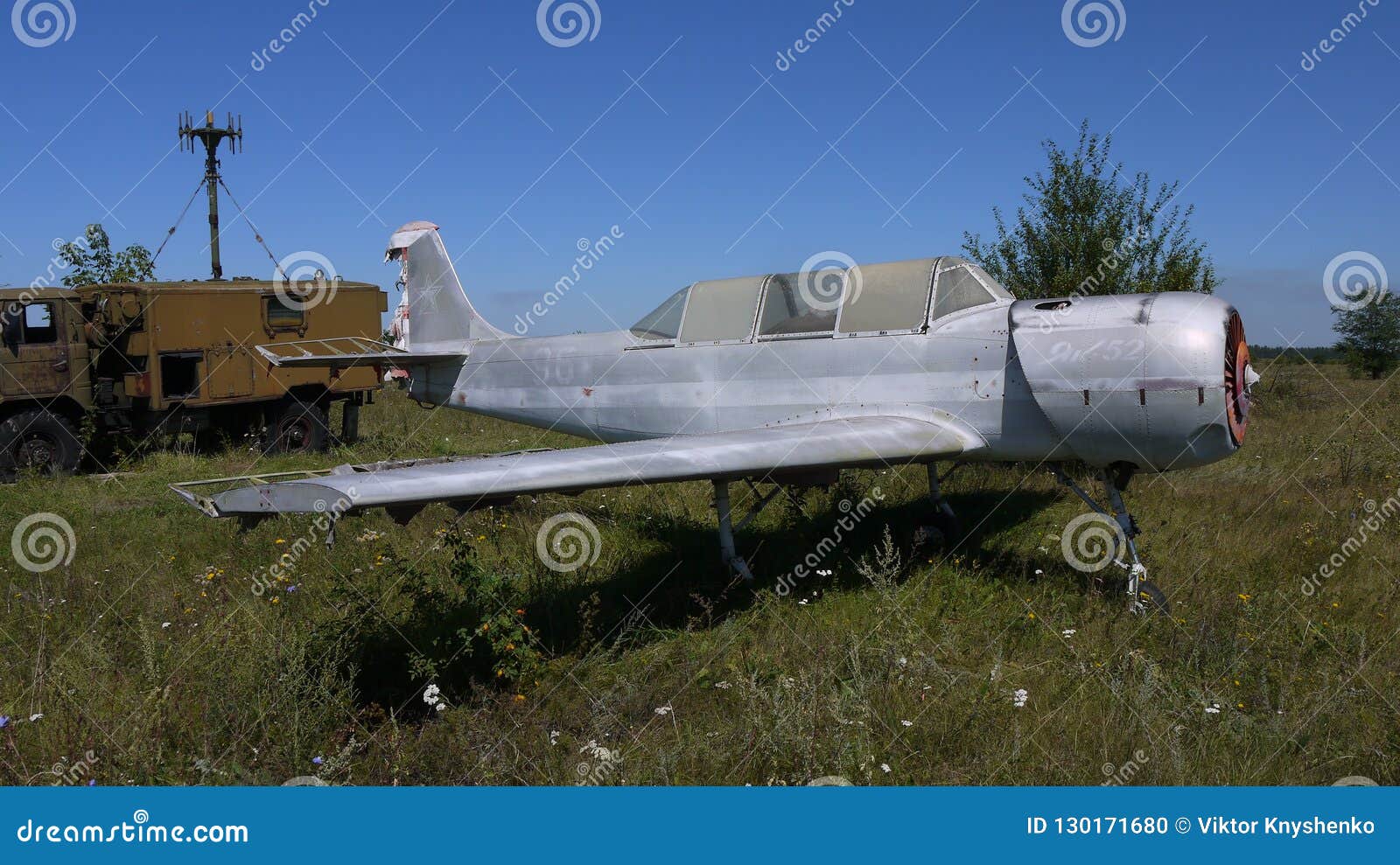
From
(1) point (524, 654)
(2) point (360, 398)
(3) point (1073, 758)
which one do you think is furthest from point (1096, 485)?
(2) point (360, 398)

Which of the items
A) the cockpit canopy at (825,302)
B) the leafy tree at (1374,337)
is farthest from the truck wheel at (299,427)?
the leafy tree at (1374,337)

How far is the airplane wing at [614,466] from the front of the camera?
4363 mm

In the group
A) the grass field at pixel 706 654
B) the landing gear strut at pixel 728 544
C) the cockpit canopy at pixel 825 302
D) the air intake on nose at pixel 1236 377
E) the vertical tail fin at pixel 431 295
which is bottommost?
the grass field at pixel 706 654

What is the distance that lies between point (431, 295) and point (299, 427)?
16.3 feet

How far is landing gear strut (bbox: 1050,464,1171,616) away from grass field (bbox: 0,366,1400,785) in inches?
7.2

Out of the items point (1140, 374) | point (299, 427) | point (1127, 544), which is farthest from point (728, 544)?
point (299, 427)

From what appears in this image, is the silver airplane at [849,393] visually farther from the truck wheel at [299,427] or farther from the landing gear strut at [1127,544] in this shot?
the truck wheel at [299,427]

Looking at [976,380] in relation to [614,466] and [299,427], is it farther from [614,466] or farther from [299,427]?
[299,427]

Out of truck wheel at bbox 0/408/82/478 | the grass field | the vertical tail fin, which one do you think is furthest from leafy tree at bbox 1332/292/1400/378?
truck wheel at bbox 0/408/82/478

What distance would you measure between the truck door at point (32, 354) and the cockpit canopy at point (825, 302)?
356 inches

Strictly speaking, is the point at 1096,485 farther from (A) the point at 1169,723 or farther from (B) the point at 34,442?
(B) the point at 34,442

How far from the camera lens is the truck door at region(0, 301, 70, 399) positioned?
11.8 metres

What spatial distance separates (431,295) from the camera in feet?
35.6

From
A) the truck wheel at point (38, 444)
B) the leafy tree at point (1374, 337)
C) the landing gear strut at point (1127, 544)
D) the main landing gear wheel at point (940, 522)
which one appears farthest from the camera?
the leafy tree at point (1374, 337)
